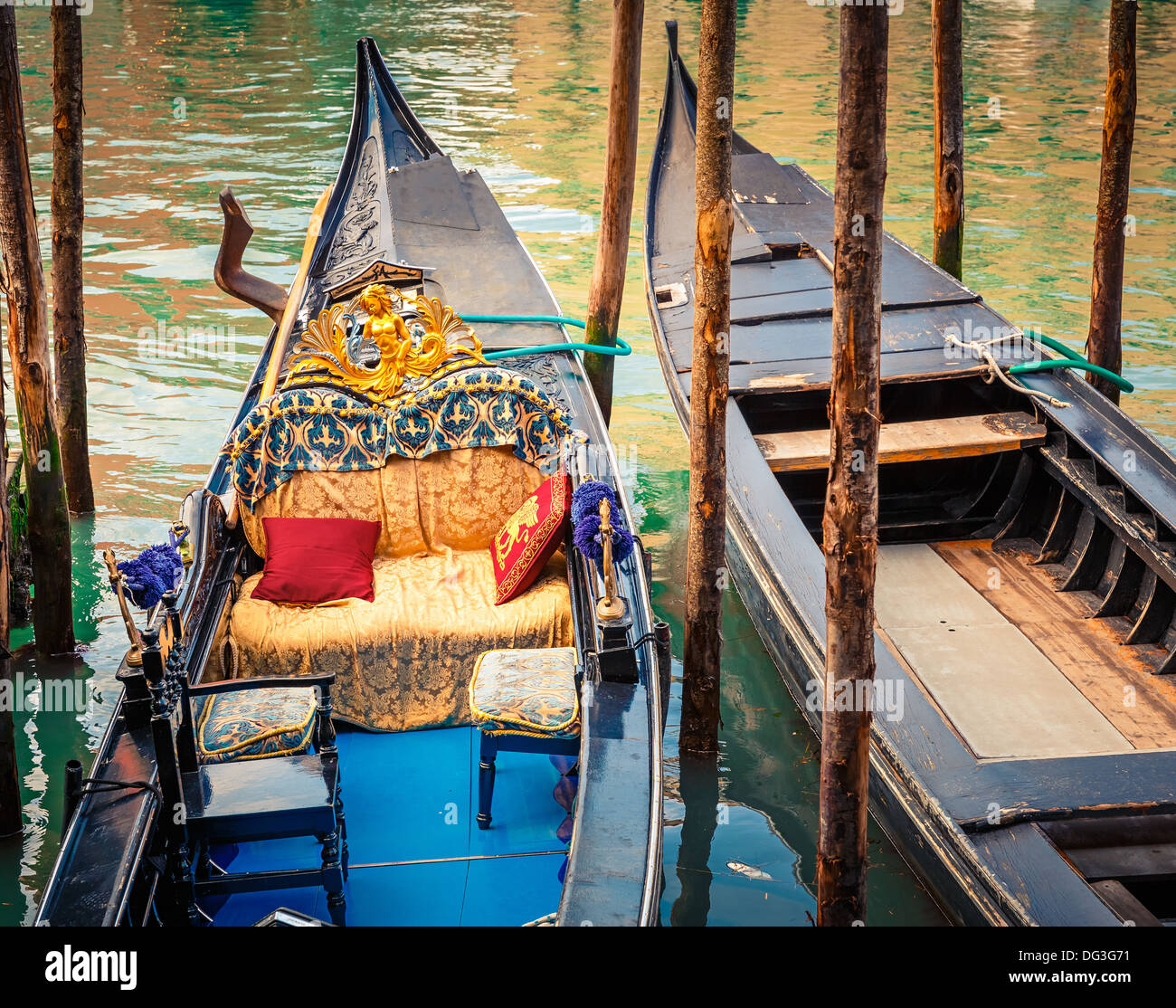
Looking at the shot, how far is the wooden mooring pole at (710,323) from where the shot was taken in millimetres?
3299

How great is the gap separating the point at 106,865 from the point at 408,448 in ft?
6.56

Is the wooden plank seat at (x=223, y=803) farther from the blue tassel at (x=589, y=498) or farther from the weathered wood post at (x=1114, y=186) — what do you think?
the weathered wood post at (x=1114, y=186)

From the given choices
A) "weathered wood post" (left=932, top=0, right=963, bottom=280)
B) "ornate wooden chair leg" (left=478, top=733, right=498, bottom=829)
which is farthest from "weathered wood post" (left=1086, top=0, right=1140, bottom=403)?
"ornate wooden chair leg" (left=478, top=733, right=498, bottom=829)

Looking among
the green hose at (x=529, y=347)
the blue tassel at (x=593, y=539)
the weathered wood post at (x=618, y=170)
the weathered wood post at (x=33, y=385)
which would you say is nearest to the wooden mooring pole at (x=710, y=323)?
the blue tassel at (x=593, y=539)

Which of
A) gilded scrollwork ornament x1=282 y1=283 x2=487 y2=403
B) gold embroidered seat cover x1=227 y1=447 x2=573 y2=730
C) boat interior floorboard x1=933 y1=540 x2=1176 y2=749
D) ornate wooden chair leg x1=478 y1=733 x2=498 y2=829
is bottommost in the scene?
ornate wooden chair leg x1=478 y1=733 x2=498 y2=829

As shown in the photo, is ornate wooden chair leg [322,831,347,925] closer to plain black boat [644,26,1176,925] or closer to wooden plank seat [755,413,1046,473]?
Answer: plain black boat [644,26,1176,925]

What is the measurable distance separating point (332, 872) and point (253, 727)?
440 millimetres

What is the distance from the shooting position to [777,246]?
583cm

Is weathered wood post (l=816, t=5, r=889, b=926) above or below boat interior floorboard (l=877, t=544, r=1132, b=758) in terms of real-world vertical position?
above

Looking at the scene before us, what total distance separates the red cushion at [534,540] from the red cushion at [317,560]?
0.43 m

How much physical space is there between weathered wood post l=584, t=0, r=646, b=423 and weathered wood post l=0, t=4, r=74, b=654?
8.81 feet

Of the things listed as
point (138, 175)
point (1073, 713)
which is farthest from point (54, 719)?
point (138, 175)

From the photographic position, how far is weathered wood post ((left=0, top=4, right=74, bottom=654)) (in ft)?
12.2
